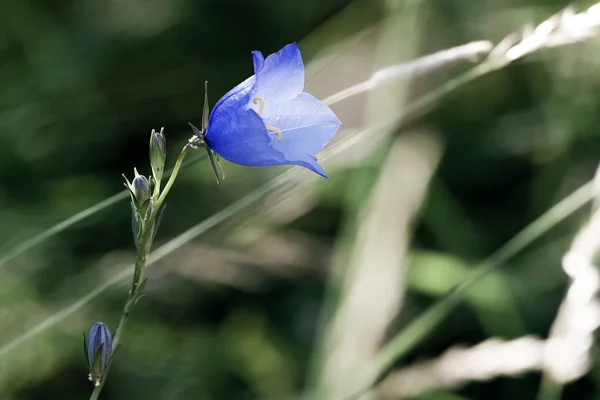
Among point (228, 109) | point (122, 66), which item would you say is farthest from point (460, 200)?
point (228, 109)

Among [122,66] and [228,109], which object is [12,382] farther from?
[228,109]

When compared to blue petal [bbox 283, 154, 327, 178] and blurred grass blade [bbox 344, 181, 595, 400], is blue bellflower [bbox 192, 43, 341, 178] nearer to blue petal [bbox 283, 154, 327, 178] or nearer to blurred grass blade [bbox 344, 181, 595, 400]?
blue petal [bbox 283, 154, 327, 178]

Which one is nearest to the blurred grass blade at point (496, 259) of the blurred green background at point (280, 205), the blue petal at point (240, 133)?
the blurred green background at point (280, 205)

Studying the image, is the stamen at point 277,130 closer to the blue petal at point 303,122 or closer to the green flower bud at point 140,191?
the blue petal at point 303,122

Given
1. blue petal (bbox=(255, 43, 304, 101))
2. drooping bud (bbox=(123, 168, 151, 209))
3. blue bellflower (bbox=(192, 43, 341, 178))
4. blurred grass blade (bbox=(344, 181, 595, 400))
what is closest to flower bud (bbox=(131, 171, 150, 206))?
drooping bud (bbox=(123, 168, 151, 209))

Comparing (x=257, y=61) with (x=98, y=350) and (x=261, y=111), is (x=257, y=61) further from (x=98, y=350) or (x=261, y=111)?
(x=98, y=350)

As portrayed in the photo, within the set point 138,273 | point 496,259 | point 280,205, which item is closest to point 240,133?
point 138,273

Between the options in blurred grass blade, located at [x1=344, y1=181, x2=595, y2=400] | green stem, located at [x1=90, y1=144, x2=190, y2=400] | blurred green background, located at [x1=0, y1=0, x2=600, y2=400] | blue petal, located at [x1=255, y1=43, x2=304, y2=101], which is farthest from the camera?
blurred green background, located at [x1=0, y1=0, x2=600, y2=400]
